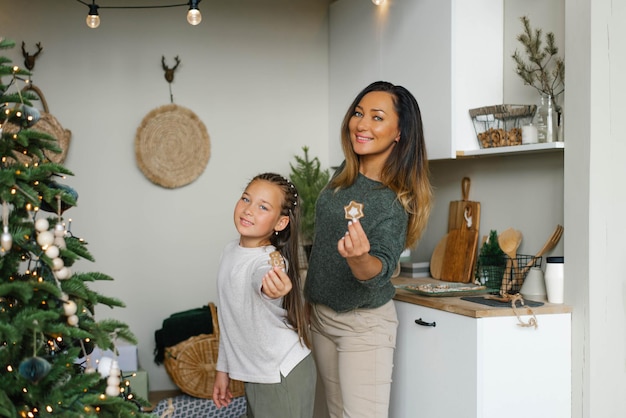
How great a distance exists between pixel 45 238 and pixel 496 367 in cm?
158

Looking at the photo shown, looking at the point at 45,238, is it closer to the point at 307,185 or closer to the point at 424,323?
the point at 424,323

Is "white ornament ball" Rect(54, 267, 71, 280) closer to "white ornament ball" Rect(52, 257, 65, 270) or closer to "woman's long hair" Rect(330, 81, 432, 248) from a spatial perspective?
"white ornament ball" Rect(52, 257, 65, 270)

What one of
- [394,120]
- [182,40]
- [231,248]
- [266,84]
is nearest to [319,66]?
[266,84]

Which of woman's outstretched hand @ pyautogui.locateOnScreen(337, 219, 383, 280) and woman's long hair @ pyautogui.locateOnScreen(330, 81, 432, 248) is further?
woman's long hair @ pyautogui.locateOnScreen(330, 81, 432, 248)

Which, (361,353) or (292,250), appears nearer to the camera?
(292,250)

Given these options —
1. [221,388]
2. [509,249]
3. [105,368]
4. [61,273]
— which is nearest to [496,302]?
[509,249]

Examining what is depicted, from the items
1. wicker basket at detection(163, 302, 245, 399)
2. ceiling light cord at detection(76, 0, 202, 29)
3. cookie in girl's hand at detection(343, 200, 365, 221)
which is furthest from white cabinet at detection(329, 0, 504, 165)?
wicker basket at detection(163, 302, 245, 399)

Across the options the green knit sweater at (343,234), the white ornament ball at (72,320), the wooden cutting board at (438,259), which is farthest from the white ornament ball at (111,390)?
the wooden cutting board at (438,259)

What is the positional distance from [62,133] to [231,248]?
207cm

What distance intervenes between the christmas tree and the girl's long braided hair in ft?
1.97

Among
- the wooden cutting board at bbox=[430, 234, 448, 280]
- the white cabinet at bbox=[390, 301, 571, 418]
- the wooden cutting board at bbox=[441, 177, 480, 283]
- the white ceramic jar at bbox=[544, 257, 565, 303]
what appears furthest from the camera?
Result: the wooden cutting board at bbox=[430, 234, 448, 280]

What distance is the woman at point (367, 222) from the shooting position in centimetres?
238

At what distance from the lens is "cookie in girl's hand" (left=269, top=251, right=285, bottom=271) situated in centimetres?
205

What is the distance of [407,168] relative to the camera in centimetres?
241
